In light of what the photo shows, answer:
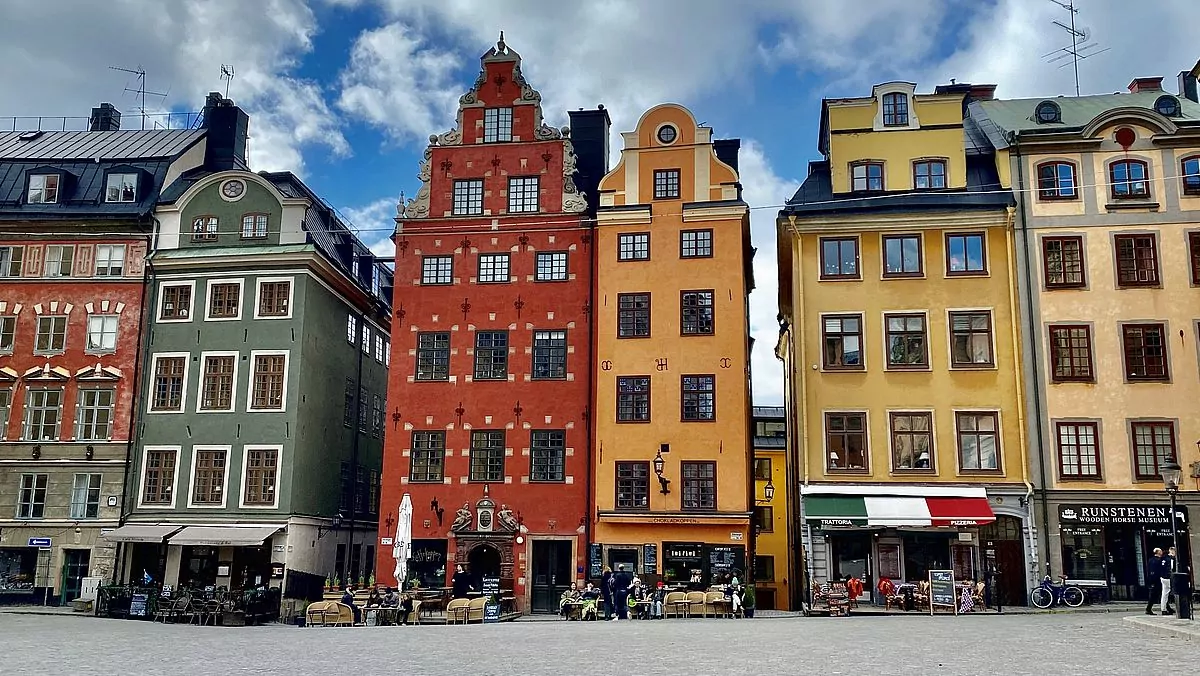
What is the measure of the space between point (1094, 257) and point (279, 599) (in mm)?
28865

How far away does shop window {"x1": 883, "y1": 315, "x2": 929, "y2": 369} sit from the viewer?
1423 inches

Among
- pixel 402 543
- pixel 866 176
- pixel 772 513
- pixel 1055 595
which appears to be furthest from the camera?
pixel 772 513

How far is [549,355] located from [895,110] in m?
14.7

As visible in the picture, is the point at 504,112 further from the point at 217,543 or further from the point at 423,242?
the point at 217,543

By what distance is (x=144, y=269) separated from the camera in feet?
135

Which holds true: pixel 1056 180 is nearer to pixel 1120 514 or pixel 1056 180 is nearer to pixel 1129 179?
pixel 1129 179

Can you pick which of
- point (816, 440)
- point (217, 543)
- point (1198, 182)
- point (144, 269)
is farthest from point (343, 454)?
point (1198, 182)

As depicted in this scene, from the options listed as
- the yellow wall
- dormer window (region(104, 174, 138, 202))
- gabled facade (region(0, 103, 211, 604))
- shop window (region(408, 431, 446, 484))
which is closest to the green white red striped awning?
shop window (region(408, 431, 446, 484))

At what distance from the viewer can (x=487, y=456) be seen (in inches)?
1489

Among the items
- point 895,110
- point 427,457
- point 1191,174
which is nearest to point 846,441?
point 895,110

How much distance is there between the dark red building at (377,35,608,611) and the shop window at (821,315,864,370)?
26.6 ft

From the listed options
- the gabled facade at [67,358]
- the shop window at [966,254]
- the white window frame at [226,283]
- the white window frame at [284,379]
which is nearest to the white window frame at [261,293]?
the white window frame at [226,283]

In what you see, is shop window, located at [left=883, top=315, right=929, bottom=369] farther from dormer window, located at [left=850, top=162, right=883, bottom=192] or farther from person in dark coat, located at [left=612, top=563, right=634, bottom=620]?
person in dark coat, located at [left=612, top=563, right=634, bottom=620]

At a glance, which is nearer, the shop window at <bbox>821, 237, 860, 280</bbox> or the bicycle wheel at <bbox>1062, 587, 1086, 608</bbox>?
the bicycle wheel at <bbox>1062, 587, 1086, 608</bbox>
